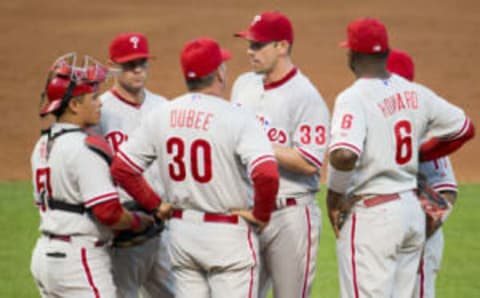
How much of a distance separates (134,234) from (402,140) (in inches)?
61.9

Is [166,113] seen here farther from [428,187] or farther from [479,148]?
[479,148]

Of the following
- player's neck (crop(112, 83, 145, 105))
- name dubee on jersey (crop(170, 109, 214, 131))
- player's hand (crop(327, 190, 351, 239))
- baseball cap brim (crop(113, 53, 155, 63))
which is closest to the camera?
name dubee on jersey (crop(170, 109, 214, 131))

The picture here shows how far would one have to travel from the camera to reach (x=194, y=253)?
18.4ft

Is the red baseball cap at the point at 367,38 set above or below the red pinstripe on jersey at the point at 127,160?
above

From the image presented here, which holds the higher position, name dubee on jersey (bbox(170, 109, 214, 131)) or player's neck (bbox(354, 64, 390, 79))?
player's neck (bbox(354, 64, 390, 79))

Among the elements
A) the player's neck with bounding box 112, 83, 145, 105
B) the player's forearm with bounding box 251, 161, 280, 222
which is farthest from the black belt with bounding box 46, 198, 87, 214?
the player's neck with bounding box 112, 83, 145, 105

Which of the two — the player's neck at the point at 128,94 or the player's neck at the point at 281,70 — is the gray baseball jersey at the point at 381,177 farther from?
the player's neck at the point at 128,94

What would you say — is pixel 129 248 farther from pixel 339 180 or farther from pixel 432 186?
pixel 432 186

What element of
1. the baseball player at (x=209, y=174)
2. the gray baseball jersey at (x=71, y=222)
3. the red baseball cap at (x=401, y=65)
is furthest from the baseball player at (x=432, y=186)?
the gray baseball jersey at (x=71, y=222)

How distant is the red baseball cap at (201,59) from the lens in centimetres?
557

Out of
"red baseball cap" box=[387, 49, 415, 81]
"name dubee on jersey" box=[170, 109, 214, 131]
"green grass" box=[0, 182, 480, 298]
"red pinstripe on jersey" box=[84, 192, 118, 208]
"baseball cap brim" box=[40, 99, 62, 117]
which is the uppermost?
"red baseball cap" box=[387, 49, 415, 81]

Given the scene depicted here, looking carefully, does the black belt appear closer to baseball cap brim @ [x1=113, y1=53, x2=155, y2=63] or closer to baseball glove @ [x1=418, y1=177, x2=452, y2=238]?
baseball cap brim @ [x1=113, y1=53, x2=155, y2=63]

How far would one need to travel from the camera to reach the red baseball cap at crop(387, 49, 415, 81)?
20.8 ft

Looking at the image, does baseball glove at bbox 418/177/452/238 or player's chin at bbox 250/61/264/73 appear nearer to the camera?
baseball glove at bbox 418/177/452/238
